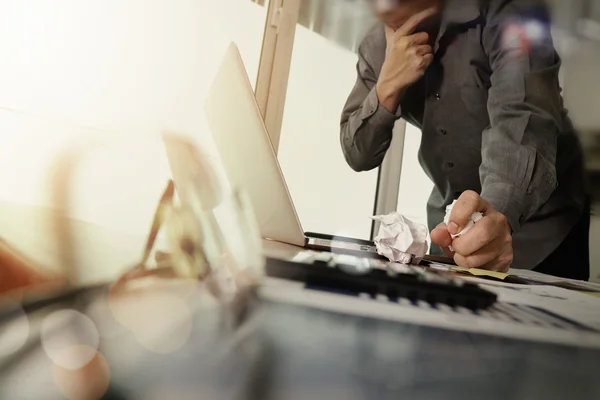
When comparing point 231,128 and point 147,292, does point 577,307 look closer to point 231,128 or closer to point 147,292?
point 147,292

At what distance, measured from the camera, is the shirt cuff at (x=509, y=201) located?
642 millimetres

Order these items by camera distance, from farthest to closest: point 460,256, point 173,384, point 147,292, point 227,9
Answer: point 227,9, point 460,256, point 147,292, point 173,384

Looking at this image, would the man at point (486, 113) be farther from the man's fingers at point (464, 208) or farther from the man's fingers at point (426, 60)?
the man's fingers at point (464, 208)

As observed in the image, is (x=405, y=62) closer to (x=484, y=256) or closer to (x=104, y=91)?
(x=484, y=256)

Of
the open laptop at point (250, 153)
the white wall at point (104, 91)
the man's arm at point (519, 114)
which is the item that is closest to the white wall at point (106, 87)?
the white wall at point (104, 91)

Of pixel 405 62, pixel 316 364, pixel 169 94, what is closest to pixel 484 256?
pixel 316 364

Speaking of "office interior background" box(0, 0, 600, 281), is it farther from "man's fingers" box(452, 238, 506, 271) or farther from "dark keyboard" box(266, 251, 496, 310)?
"man's fingers" box(452, 238, 506, 271)

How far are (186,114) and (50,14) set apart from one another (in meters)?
0.41

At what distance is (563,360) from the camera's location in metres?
0.16

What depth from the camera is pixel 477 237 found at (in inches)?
21.0

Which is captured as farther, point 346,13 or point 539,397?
point 346,13

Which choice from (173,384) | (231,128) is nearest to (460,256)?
(231,128)

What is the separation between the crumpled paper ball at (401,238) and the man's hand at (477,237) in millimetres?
27

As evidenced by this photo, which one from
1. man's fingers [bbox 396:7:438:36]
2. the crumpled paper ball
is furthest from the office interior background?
the crumpled paper ball
